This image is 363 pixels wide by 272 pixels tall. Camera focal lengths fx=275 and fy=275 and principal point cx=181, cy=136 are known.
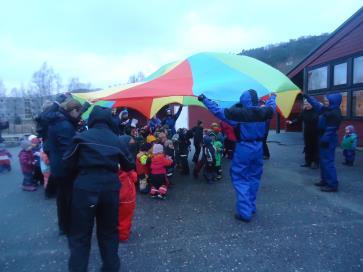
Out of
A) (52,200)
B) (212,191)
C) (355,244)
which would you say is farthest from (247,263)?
(52,200)

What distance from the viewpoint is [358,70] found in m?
9.73

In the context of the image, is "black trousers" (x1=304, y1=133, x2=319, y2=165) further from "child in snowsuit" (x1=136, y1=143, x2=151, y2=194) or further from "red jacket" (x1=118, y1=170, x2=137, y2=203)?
"red jacket" (x1=118, y1=170, x2=137, y2=203)

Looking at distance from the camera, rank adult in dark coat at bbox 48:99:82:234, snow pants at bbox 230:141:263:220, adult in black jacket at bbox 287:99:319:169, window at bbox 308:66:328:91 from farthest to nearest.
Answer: window at bbox 308:66:328:91, adult in black jacket at bbox 287:99:319:169, snow pants at bbox 230:141:263:220, adult in dark coat at bbox 48:99:82:234

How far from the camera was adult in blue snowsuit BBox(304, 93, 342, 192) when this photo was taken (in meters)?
4.92

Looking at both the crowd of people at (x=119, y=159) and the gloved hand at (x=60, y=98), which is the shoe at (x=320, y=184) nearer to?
the crowd of people at (x=119, y=159)

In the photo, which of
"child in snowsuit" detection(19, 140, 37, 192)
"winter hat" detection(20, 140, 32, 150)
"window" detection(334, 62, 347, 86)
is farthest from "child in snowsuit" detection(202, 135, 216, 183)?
"window" detection(334, 62, 347, 86)

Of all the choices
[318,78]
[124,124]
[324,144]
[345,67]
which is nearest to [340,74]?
[345,67]

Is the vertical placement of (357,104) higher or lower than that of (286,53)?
lower

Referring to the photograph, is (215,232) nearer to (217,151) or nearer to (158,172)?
(158,172)

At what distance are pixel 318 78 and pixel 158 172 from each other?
979cm

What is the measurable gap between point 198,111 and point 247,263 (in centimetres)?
1587

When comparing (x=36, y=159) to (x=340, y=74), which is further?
(x=340, y=74)

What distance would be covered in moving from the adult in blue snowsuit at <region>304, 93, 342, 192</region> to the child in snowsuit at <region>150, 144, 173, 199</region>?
9.07 feet

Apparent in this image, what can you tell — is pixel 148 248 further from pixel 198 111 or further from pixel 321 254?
pixel 198 111
